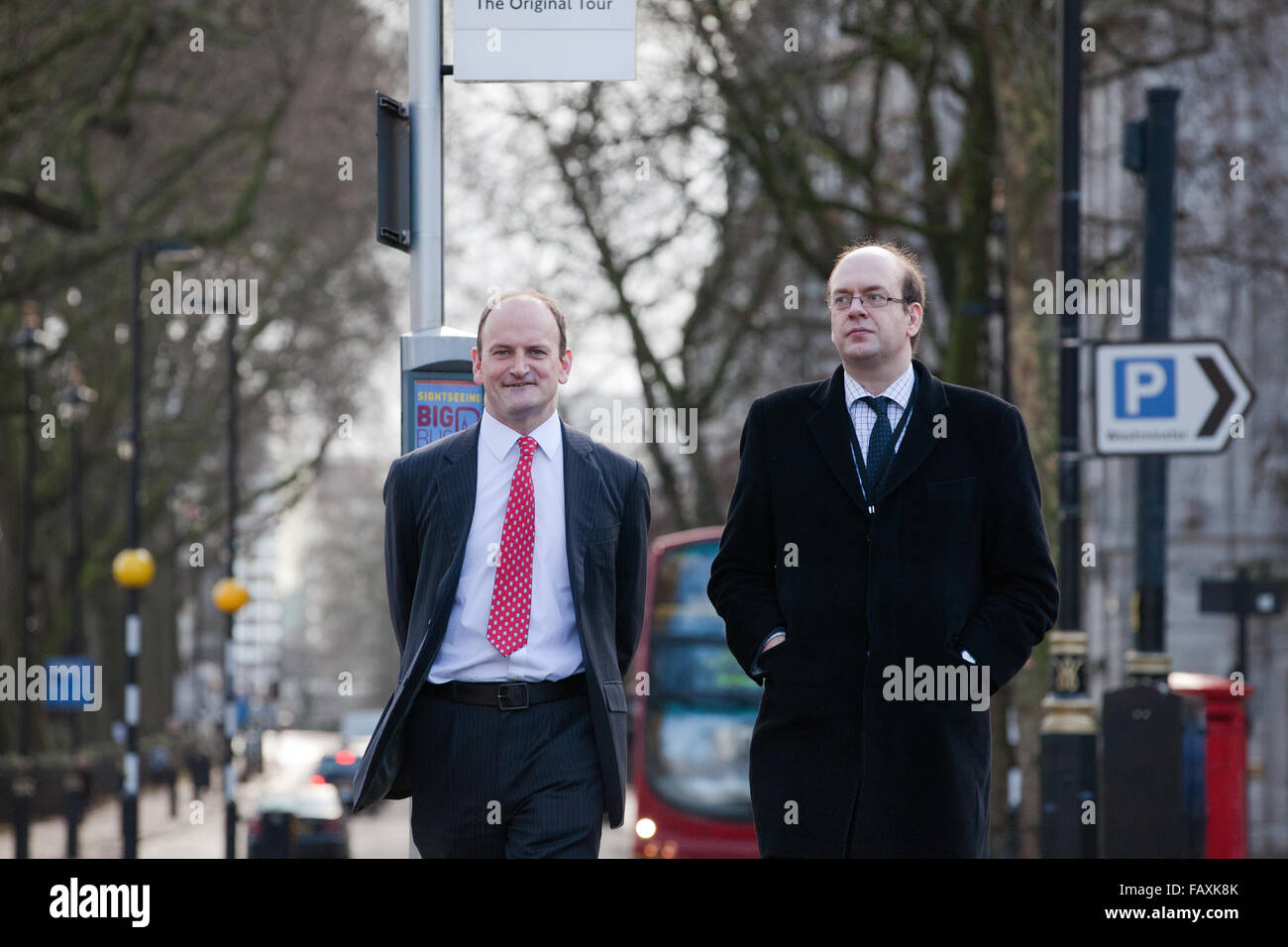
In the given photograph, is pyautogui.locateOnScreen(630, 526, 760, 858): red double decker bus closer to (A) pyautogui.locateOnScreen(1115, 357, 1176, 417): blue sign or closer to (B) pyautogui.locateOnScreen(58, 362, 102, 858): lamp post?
(A) pyautogui.locateOnScreen(1115, 357, 1176, 417): blue sign

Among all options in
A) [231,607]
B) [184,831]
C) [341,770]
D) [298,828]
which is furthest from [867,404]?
[341,770]

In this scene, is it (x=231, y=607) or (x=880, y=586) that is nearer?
(x=880, y=586)

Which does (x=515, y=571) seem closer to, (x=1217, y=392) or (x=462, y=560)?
(x=462, y=560)

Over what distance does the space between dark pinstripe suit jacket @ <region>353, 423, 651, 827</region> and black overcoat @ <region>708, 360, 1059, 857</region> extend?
36 cm

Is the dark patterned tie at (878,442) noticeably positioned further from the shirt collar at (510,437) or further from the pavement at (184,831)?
the pavement at (184,831)

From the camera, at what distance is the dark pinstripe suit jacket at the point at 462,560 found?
4562mm

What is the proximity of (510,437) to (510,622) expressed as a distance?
473mm

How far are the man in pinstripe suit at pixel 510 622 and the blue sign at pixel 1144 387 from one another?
5.59 metres

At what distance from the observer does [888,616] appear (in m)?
4.23

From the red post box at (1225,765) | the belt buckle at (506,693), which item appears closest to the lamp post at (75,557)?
the red post box at (1225,765)

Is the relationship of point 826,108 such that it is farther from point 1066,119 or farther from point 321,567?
point 321,567

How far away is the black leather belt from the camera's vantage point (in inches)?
179

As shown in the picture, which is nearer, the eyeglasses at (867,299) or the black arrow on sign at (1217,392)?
the eyeglasses at (867,299)
